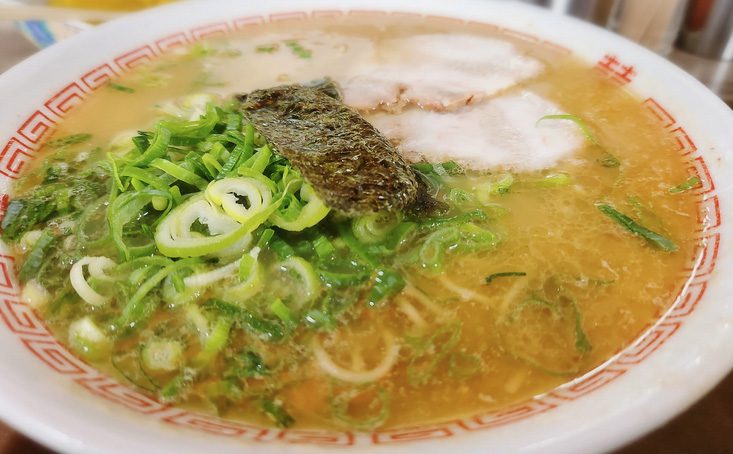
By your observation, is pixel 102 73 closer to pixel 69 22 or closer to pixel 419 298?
pixel 69 22

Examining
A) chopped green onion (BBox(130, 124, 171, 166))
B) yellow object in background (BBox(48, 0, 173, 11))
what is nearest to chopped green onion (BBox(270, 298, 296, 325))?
chopped green onion (BBox(130, 124, 171, 166))

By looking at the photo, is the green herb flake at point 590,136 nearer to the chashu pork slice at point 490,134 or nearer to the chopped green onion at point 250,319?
the chashu pork slice at point 490,134

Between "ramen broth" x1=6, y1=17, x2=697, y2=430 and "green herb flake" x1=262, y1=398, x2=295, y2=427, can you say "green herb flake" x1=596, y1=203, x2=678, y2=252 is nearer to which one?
"ramen broth" x1=6, y1=17, x2=697, y2=430

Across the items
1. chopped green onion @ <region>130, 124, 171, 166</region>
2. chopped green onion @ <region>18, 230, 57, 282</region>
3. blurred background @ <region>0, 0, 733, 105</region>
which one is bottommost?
blurred background @ <region>0, 0, 733, 105</region>

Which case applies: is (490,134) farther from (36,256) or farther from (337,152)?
(36,256)

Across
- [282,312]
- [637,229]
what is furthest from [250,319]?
[637,229]

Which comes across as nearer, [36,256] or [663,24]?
[36,256]

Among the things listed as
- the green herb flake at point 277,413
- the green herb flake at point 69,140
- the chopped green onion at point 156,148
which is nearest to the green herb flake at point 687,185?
the green herb flake at point 277,413
